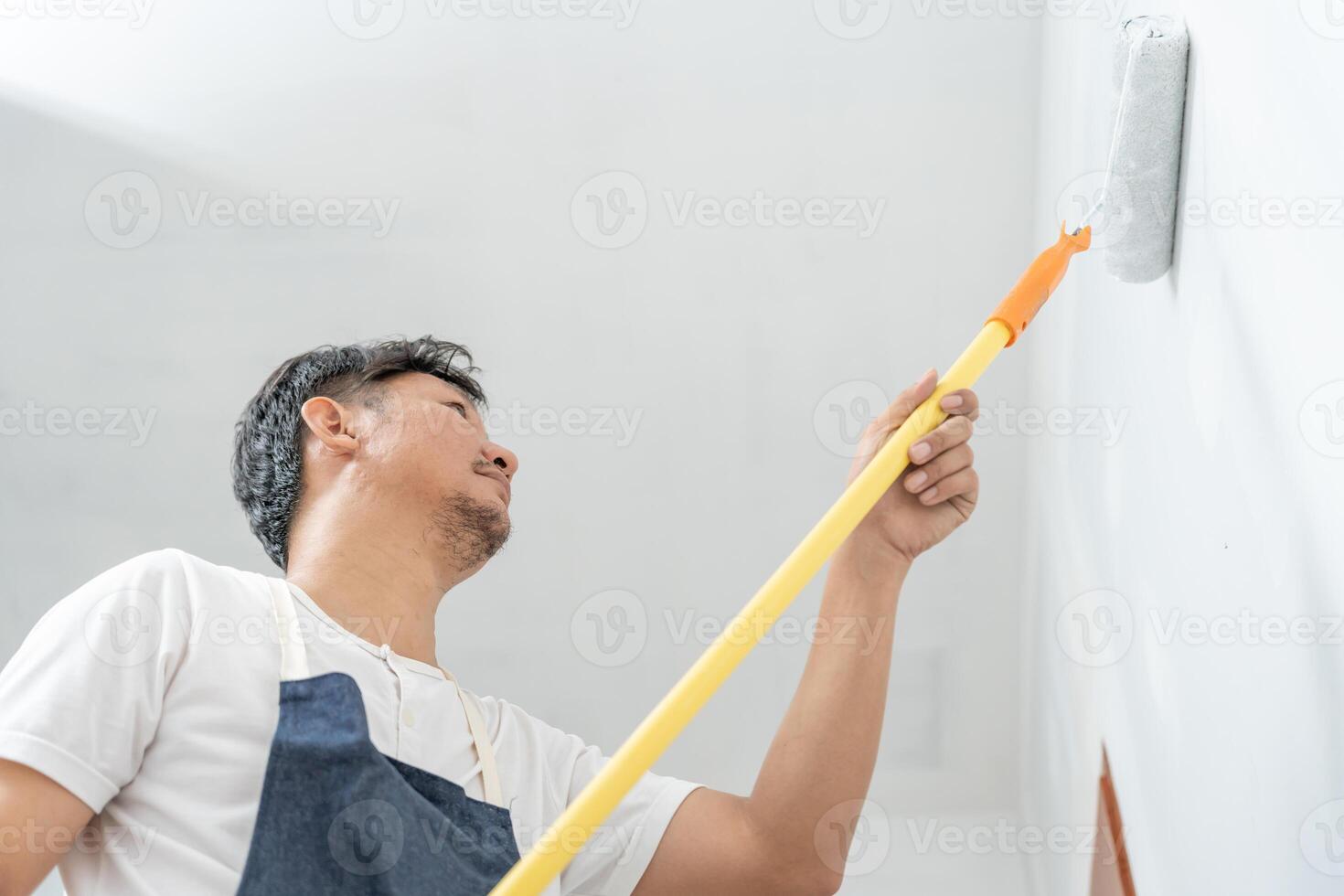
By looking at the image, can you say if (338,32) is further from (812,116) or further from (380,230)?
(812,116)

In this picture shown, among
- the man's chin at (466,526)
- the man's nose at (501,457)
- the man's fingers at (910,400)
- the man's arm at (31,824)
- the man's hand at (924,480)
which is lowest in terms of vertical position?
the man's arm at (31,824)

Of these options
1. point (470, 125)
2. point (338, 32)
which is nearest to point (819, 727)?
point (470, 125)

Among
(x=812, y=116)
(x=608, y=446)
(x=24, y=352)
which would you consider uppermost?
(x=812, y=116)

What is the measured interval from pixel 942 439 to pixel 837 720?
0.91 ft

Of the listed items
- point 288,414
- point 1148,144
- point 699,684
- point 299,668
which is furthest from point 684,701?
point 288,414

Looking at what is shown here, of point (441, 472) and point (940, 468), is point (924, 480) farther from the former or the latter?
point (441, 472)

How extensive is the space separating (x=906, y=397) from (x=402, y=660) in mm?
526

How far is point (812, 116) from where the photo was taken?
1.88m

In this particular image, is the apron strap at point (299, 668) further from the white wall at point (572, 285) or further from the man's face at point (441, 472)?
the white wall at point (572, 285)

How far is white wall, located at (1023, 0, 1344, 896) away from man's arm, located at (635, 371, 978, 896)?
0.59 feet

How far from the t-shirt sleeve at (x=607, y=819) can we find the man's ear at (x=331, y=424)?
32cm

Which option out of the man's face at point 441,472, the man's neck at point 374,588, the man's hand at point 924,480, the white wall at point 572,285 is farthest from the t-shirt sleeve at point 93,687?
the white wall at point 572,285

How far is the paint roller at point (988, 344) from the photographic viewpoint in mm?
720

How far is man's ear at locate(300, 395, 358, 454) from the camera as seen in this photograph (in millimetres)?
1269
